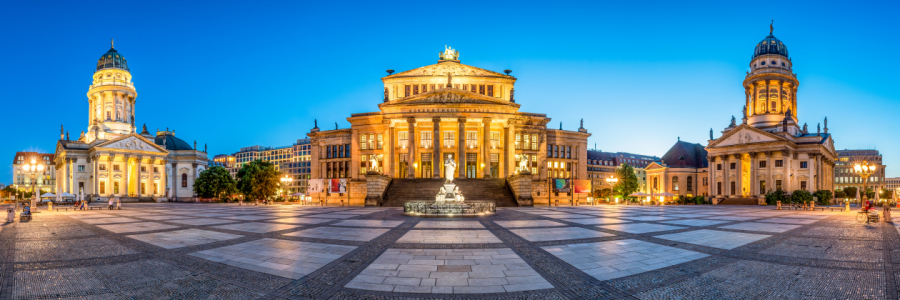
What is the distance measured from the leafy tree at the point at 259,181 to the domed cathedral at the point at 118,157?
20.3 meters

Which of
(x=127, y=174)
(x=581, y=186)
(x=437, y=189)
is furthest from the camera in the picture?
(x=127, y=174)

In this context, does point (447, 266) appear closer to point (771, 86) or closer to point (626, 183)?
point (626, 183)

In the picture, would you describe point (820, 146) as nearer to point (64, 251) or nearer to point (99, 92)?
point (64, 251)

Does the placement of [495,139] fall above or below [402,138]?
below

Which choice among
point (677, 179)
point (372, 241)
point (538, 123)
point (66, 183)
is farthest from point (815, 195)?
point (66, 183)

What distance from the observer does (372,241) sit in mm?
13891

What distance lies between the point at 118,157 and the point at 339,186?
50361mm

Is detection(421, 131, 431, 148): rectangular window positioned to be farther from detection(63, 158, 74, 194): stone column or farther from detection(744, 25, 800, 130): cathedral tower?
detection(63, 158, 74, 194): stone column

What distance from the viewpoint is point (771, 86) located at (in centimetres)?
7081

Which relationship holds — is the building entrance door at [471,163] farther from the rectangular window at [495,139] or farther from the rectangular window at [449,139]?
the rectangular window at [495,139]

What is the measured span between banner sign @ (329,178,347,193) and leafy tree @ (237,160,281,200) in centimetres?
2116

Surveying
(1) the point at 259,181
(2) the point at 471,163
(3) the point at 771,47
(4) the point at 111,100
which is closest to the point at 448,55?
(2) the point at 471,163

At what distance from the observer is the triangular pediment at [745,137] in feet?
205

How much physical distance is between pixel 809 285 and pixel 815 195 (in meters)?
64.8
